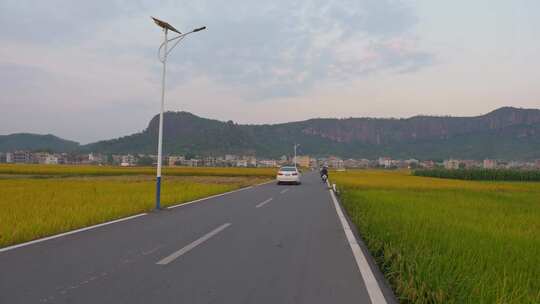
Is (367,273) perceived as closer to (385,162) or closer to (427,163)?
(427,163)

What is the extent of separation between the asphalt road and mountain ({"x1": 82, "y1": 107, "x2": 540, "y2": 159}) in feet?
371

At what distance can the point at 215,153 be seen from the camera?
416ft

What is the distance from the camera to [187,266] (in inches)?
194

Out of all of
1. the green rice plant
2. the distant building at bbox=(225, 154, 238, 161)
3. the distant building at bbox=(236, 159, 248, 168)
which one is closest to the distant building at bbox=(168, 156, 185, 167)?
the distant building at bbox=(225, 154, 238, 161)

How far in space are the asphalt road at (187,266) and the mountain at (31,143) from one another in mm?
169499

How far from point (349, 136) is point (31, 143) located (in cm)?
14545

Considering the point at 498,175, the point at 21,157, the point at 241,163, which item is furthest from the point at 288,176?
the point at 21,157

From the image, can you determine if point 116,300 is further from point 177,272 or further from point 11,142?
point 11,142

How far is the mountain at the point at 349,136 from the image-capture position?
115438 mm

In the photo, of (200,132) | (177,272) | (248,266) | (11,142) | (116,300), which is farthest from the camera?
(11,142)

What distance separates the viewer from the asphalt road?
12.6ft

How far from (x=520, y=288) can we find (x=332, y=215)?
260 inches

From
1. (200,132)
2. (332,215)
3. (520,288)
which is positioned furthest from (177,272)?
(200,132)

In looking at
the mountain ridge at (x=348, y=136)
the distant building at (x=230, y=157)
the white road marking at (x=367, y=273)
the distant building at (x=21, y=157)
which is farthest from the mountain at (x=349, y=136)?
the white road marking at (x=367, y=273)
